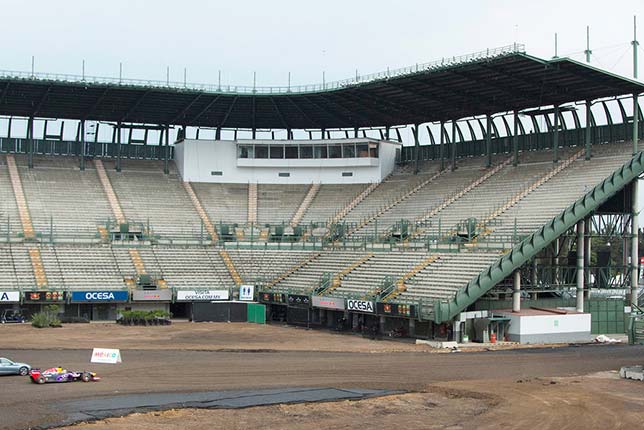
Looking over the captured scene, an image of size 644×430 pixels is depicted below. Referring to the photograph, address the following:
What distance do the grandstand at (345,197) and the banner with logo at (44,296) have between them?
0.39 m

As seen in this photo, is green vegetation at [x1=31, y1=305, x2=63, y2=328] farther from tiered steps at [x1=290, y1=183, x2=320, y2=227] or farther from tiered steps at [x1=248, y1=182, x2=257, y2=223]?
tiered steps at [x1=290, y1=183, x2=320, y2=227]

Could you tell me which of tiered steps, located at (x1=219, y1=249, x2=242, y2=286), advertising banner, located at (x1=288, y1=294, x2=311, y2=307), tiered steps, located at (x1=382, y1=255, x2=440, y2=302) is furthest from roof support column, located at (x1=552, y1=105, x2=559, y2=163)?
tiered steps, located at (x1=219, y1=249, x2=242, y2=286)

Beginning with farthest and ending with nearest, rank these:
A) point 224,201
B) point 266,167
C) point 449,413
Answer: point 266,167 → point 224,201 → point 449,413

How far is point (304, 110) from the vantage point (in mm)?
76938

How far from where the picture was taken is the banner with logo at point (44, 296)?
58.1 m

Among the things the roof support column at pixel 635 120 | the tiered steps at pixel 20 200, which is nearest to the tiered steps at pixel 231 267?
the tiered steps at pixel 20 200

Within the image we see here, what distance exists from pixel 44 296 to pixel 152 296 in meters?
7.35

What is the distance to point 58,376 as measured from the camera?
33.8m

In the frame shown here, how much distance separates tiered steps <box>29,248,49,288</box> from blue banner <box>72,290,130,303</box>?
2.47 metres

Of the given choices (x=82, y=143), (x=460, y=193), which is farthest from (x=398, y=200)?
(x=82, y=143)

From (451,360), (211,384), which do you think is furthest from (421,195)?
(211,384)

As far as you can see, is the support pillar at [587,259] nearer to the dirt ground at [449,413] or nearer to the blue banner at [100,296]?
the dirt ground at [449,413]

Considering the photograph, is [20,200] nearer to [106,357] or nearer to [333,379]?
[106,357]

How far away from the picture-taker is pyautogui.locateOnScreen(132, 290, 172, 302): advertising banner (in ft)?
201
